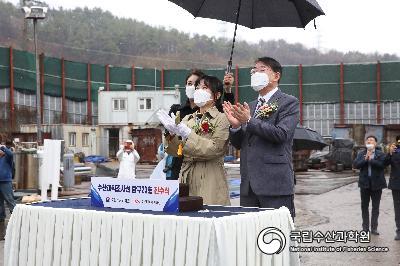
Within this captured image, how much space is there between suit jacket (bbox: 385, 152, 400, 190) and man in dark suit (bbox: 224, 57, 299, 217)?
19.5 feet

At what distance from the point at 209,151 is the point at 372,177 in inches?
251

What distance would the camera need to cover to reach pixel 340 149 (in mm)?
35250

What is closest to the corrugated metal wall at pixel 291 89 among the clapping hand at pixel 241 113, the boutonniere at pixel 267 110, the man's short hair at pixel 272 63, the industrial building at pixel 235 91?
the industrial building at pixel 235 91

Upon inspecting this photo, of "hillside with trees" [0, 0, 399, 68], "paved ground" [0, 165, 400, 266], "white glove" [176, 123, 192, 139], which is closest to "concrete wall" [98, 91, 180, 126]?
"paved ground" [0, 165, 400, 266]

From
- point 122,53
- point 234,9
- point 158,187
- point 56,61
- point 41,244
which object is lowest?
point 41,244

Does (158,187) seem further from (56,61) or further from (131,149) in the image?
(56,61)

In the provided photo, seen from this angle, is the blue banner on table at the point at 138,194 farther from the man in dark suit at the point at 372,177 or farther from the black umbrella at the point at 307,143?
the black umbrella at the point at 307,143

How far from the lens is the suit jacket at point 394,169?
11.0 meters

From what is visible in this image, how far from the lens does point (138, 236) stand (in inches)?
173

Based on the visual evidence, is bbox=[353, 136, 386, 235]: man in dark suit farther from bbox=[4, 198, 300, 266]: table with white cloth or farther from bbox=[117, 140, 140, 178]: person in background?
bbox=[117, 140, 140, 178]: person in background

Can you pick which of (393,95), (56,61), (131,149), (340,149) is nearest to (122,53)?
(56,61)

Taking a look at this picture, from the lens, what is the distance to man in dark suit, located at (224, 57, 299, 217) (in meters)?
5.36

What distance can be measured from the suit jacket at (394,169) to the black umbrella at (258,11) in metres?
5.24

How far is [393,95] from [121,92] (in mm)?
24080
